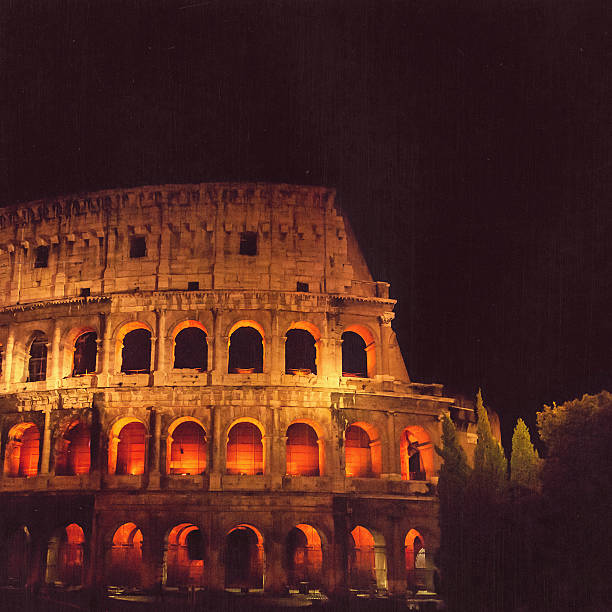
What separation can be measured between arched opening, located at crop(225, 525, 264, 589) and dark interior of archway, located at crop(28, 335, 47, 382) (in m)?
10.5

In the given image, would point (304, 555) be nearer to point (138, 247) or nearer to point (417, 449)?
point (417, 449)

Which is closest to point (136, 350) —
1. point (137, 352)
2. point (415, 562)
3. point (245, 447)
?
point (137, 352)

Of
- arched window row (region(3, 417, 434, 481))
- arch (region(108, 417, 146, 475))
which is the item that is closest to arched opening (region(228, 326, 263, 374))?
arched window row (region(3, 417, 434, 481))

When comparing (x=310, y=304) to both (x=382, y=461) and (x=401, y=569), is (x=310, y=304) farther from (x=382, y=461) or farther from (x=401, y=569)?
A: (x=401, y=569)

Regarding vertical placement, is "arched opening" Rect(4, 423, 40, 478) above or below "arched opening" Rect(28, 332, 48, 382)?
below

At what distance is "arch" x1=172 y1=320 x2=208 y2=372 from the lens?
110 ft

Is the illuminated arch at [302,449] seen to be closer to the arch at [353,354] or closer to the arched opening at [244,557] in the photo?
the arched opening at [244,557]

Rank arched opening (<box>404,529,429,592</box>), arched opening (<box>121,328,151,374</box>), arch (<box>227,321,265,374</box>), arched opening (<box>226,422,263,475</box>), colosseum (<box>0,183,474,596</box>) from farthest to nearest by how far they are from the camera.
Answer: arched opening (<box>121,328,151,374</box>) < arch (<box>227,321,265,374</box>) < arched opening (<box>404,529,429,592</box>) < arched opening (<box>226,422,263,475</box>) < colosseum (<box>0,183,474,596</box>)

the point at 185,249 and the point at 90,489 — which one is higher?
the point at 185,249

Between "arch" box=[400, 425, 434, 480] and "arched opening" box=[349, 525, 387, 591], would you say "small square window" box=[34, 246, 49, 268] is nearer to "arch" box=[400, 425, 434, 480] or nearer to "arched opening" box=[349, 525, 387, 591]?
"arch" box=[400, 425, 434, 480]

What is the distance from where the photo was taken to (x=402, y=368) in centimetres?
3359

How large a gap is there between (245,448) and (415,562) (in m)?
9.53

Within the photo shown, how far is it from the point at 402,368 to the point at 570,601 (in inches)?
612

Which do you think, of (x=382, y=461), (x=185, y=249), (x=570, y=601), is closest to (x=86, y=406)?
(x=185, y=249)
